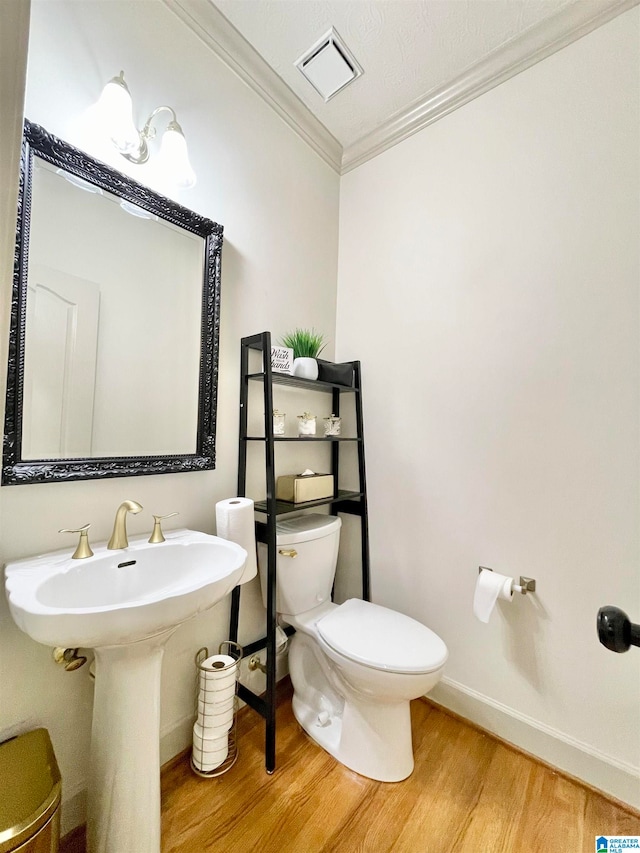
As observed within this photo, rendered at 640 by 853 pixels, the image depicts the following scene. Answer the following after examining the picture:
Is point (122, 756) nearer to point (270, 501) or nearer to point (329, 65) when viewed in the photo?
point (270, 501)

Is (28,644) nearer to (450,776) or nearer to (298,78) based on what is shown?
(450,776)

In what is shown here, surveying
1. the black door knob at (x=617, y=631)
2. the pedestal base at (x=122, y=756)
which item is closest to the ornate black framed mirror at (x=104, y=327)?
the pedestal base at (x=122, y=756)

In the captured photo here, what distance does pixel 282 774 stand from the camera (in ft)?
4.00

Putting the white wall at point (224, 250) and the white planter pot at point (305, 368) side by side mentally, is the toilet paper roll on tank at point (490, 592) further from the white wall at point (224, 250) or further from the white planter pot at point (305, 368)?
the white planter pot at point (305, 368)

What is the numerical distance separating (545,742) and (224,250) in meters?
2.15

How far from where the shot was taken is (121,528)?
1014mm

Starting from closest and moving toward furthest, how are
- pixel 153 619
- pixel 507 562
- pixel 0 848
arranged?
1. pixel 0 848
2. pixel 153 619
3. pixel 507 562

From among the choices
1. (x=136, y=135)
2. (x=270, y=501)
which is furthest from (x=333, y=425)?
(x=136, y=135)

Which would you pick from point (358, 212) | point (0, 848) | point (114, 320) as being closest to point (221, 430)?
point (114, 320)

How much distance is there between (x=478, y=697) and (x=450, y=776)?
30 cm

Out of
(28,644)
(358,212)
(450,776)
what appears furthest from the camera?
(358,212)

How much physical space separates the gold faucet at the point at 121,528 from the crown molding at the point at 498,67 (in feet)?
6.41

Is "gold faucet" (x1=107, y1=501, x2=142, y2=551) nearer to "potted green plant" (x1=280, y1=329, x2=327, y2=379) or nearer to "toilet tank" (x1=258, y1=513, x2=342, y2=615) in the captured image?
"toilet tank" (x1=258, y1=513, x2=342, y2=615)

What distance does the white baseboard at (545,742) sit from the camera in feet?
3.79
